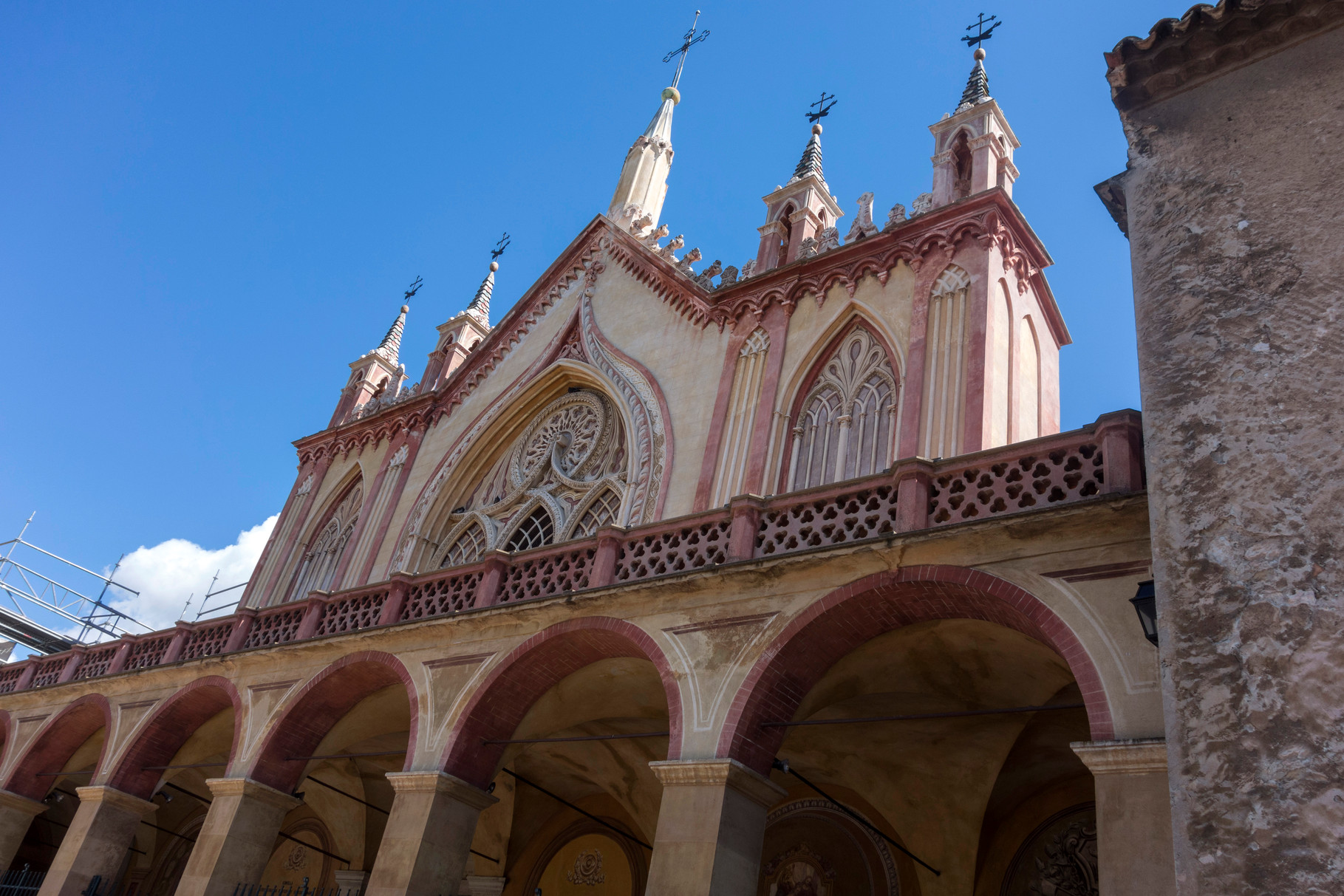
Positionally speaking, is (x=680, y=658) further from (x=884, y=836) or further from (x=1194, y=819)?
(x=1194, y=819)

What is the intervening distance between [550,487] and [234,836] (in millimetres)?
7662

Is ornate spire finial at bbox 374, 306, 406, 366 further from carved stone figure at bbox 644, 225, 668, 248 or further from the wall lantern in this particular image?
the wall lantern

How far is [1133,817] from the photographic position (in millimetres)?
8023

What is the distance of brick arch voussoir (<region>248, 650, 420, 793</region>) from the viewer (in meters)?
15.1

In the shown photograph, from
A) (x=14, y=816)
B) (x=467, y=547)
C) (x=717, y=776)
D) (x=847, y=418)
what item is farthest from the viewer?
(x=467, y=547)

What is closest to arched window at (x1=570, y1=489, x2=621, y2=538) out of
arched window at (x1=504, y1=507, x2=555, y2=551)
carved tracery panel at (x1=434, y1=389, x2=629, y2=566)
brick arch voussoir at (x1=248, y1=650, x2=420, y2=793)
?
carved tracery panel at (x1=434, y1=389, x2=629, y2=566)

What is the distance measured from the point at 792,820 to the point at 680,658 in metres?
5.10

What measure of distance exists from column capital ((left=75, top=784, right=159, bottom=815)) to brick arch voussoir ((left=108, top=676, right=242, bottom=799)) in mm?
97

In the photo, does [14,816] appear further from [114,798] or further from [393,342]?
[393,342]

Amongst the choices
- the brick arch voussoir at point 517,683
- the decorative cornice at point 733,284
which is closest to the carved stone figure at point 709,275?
the decorative cornice at point 733,284

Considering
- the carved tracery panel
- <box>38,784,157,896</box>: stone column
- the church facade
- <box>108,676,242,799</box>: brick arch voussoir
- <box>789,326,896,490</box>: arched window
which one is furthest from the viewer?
the carved tracery panel

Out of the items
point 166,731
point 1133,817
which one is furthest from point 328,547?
point 1133,817

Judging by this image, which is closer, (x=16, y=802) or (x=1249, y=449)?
(x=1249, y=449)

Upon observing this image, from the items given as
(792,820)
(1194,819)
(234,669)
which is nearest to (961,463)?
(1194,819)
